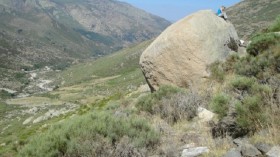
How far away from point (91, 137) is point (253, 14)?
167 m

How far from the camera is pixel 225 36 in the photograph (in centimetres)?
1984

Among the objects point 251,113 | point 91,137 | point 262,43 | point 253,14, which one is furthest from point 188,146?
point 253,14

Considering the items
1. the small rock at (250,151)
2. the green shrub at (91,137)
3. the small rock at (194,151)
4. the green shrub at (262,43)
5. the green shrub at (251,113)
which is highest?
the green shrub at (262,43)

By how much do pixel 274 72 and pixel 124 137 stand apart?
7050 mm

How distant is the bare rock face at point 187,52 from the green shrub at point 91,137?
824 centimetres

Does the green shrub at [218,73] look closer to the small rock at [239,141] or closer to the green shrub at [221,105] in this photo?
the green shrub at [221,105]

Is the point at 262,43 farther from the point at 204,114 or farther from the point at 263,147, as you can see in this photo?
the point at 263,147

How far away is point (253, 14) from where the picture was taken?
547ft

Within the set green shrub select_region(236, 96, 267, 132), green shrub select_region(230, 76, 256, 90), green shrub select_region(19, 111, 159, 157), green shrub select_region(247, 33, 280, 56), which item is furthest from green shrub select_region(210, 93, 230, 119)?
green shrub select_region(247, 33, 280, 56)

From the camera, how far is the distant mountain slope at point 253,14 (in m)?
143

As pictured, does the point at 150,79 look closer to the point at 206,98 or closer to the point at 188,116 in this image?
the point at 206,98

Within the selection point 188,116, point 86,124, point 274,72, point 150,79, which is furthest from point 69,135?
point 150,79

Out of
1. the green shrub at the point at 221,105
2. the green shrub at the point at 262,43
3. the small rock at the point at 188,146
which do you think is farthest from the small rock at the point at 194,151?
the green shrub at the point at 262,43

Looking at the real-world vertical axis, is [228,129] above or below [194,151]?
above
